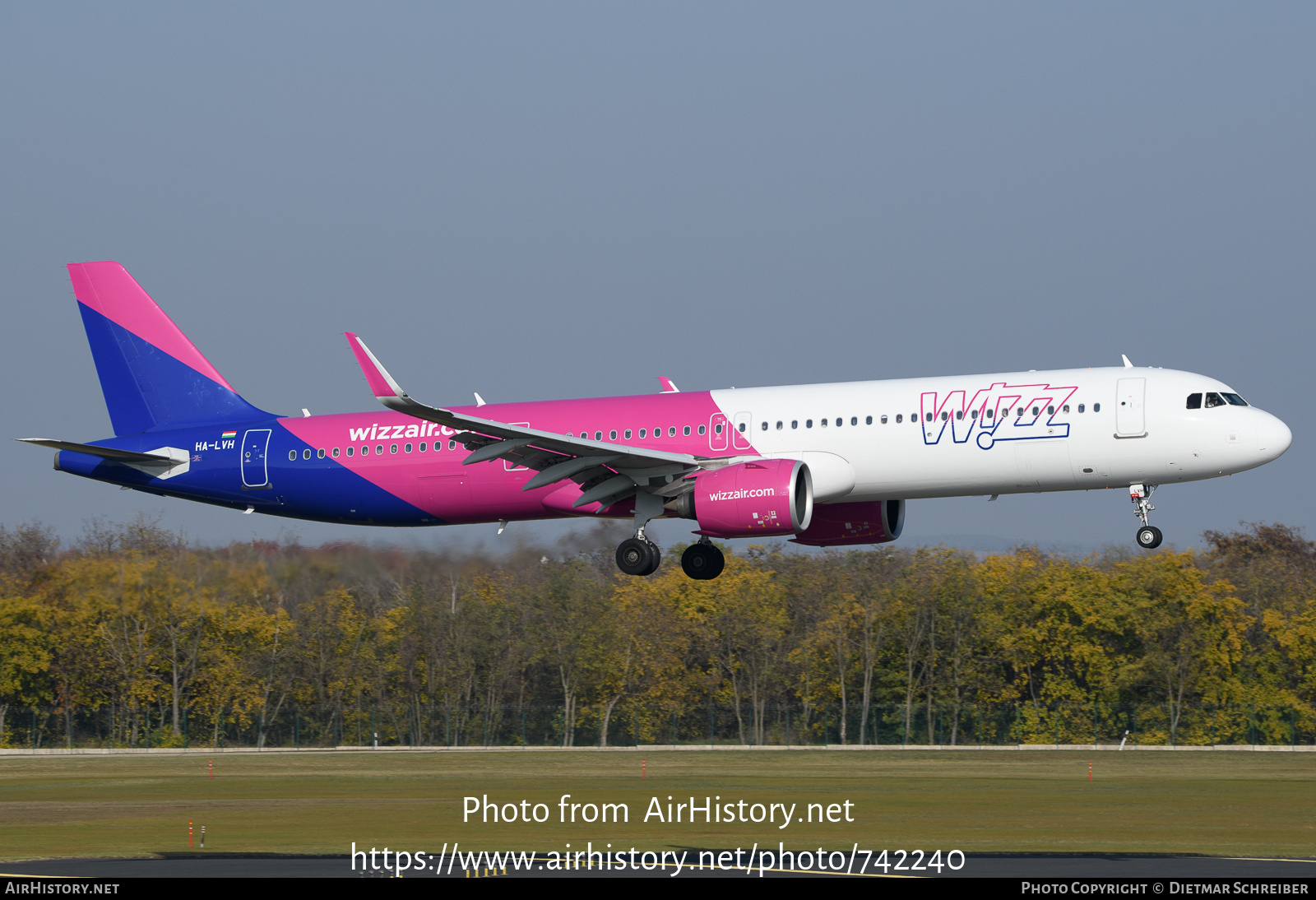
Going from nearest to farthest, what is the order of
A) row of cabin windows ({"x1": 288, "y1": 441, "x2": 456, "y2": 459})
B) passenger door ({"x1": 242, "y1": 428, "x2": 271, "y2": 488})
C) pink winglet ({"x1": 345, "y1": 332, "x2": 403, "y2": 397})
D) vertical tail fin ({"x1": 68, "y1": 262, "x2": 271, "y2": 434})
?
pink winglet ({"x1": 345, "y1": 332, "x2": 403, "y2": 397}) < row of cabin windows ({"x1": 288, "y1": 441, "x2": 456, "y2": 459}) < passenger door ({"x1": 242, "y1": 428, "x2": 271, "y2": 488}) < vertical tail fin ({"x1": 68, "y1": 262, "x2": 271, "y2": 434})

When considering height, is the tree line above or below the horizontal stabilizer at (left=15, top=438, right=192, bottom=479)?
below

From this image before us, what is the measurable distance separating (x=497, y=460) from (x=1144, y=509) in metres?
15.4

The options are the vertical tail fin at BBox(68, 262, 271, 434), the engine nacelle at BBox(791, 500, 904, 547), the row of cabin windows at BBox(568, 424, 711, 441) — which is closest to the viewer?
the row of cabin windows at BBox(568, 424, 711, 441)

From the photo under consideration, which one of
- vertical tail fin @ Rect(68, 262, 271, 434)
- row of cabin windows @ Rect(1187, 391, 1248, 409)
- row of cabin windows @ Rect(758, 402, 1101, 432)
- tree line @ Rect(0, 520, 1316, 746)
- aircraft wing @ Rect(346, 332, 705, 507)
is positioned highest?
vertical tail fin @ Rect(68, 262, 271, 434)

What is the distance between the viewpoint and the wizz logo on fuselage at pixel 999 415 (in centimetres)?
3500

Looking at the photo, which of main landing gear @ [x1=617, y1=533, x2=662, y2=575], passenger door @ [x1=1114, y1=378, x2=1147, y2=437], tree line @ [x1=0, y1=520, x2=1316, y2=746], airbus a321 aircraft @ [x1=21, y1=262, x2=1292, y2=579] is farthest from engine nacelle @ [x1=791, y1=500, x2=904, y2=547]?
tree line @ [x1=0, y1=520, x2=1316, y2=746]

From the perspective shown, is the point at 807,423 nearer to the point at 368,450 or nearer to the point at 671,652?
the point at 368,450

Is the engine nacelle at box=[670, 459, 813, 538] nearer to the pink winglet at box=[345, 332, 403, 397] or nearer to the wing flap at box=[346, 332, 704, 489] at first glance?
the wing flap at box=[346, 332, 704, 489]

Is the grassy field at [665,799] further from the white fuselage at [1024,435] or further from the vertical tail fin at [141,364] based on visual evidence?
the vertical tail fin at [141,364]

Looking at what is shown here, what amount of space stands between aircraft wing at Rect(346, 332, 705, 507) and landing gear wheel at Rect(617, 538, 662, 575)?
1167 mm

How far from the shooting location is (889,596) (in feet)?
308

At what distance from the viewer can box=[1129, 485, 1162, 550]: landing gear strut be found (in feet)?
116
